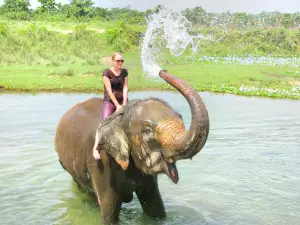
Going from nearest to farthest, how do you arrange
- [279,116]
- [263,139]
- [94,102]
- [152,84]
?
[94,102] → [263,139] → [279,116] → [152,84]

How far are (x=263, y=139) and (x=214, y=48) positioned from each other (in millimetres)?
26452

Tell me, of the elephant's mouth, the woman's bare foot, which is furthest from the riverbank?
the elephant's mouth

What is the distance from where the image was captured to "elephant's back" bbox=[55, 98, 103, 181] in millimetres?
6355

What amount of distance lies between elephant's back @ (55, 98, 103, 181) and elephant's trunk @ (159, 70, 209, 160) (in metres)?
2.16

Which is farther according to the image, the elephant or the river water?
the river water

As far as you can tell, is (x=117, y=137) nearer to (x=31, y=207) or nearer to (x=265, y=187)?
(x=31, y=207)

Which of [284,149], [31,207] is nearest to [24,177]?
[31,207]

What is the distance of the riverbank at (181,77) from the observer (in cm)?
1978

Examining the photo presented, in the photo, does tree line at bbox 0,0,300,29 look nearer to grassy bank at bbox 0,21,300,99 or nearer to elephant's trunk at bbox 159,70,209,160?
grassy bank at bbox 0,21,300,99

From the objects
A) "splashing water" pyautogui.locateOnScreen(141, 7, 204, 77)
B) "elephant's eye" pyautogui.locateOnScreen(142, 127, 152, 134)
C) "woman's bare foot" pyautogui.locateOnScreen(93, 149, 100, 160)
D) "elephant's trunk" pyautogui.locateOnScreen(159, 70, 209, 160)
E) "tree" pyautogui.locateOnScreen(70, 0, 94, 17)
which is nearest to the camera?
"elephant's trunk" pyautogui.locateOnScreen(159, 70, 209, 160)

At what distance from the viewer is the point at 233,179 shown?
8703mm

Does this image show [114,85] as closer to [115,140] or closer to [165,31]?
[115,140]

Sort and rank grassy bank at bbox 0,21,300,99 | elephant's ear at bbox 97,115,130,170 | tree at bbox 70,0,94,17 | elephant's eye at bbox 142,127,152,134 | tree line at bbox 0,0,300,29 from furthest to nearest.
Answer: tree at bbox 70,0,94,17, tree line at bbox 0,0,300,29, grassy bank at bbox 0,21,300,99, elephant's ear at bbox 97,115,130,170, elephant's eye at bbox 142,127,152,134

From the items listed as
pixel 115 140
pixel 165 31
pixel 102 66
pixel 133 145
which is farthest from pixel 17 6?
pixel 133 145
